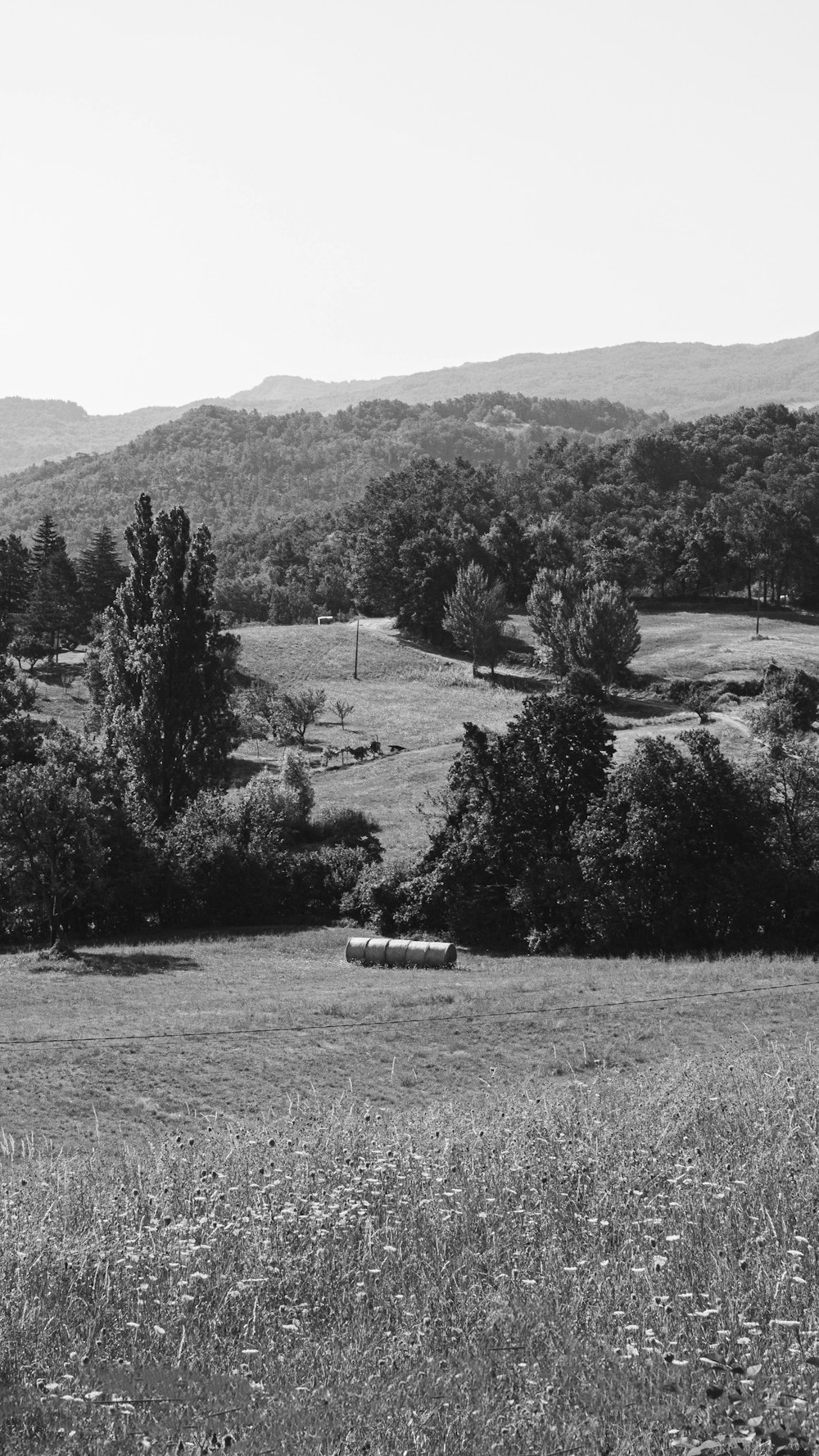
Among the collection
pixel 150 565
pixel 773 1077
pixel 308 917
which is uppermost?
pixel 150 565

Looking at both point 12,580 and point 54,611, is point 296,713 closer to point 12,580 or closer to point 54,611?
point 54,611

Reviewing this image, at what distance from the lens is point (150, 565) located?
2516 inches

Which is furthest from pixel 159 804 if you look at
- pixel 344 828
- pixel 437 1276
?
pixel 437 1276

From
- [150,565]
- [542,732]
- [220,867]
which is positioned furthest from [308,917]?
[150,565]

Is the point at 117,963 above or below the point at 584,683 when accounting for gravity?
below

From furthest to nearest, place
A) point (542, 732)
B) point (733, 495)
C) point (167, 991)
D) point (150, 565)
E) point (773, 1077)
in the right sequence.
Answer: point (733, 495), point (150, 565), point (542, 732), point (167, 991), point (773, 1077)

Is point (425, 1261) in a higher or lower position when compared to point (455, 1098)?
higher

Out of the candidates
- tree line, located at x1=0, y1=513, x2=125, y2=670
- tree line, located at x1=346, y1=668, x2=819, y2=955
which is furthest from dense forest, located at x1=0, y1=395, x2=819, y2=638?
tree line, located at x1=346, y1=668, x2=819, y2=955

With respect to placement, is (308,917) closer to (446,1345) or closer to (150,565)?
(150,565)

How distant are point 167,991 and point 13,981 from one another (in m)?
5.73

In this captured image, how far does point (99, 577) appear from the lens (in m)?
111

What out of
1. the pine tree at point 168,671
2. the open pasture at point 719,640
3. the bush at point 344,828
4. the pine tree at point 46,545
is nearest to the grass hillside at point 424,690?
the open pasture at point 719,640

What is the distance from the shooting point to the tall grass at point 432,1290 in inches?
295

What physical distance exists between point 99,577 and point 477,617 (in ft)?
110
